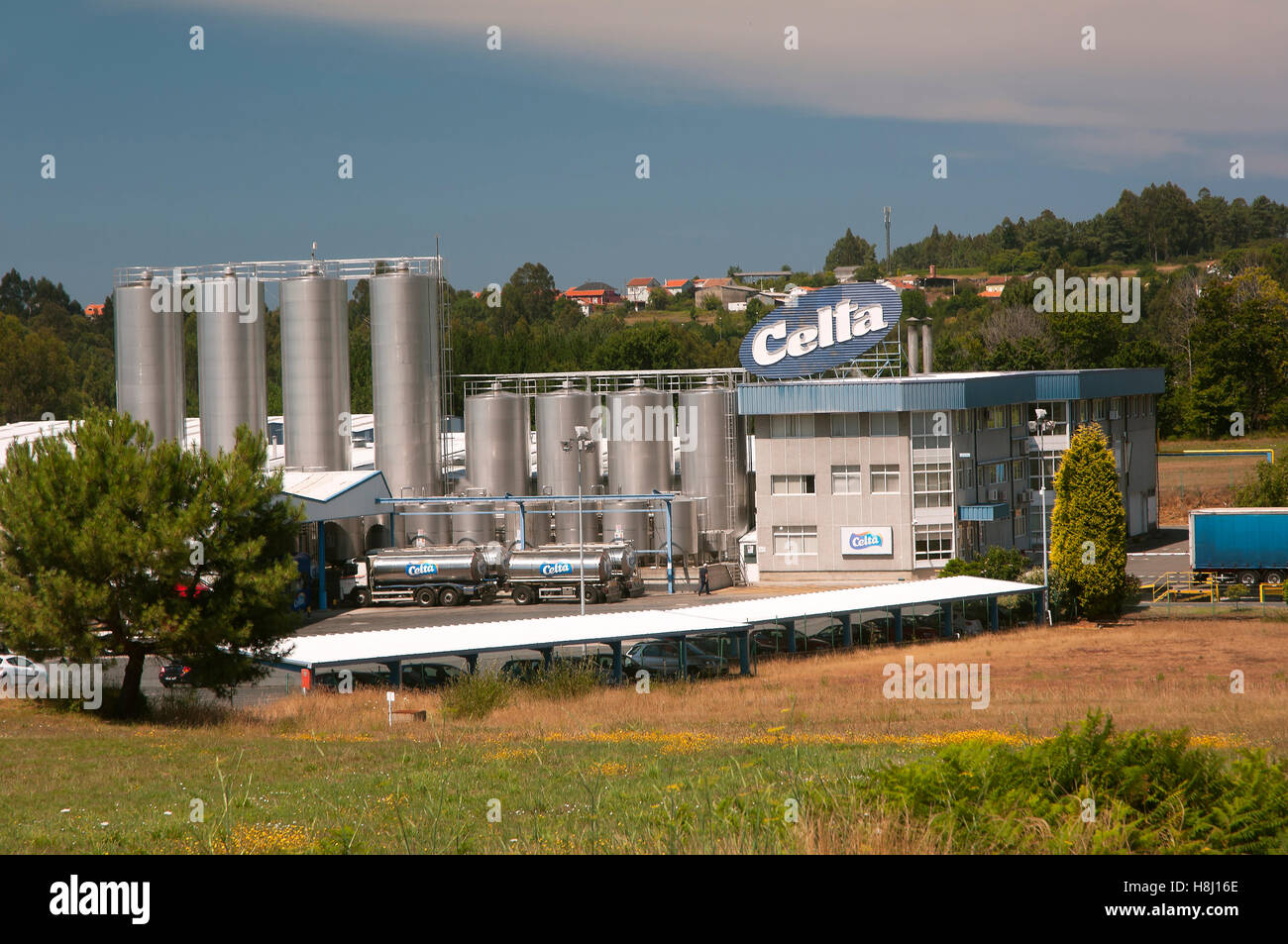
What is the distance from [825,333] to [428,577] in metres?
23.7

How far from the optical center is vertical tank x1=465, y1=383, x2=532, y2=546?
228ft

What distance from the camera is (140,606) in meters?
29.7

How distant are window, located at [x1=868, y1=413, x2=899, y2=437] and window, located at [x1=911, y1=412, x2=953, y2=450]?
3.19ft

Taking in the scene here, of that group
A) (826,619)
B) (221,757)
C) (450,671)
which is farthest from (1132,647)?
(221,757)

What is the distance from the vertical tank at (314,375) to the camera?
6481 cm

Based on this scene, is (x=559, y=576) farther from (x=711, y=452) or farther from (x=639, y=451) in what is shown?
(x=711, y=452)

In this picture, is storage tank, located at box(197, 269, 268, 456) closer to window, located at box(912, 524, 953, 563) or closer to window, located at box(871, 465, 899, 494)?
window, located at box(871, 465, 899, 494)

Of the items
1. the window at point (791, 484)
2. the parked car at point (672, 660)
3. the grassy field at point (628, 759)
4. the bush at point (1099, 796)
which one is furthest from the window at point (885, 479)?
the bush at point (1099, 796)

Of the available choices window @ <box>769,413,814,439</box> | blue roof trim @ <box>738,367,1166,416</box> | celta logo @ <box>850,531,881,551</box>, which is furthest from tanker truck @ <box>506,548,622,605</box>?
celta logo @ <box>850,531,881,551</box>

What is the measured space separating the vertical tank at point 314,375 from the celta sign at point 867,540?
27.2m

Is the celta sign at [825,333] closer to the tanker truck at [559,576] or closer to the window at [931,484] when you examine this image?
the window at [931,484]

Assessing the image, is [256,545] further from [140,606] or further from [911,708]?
[911,708]
